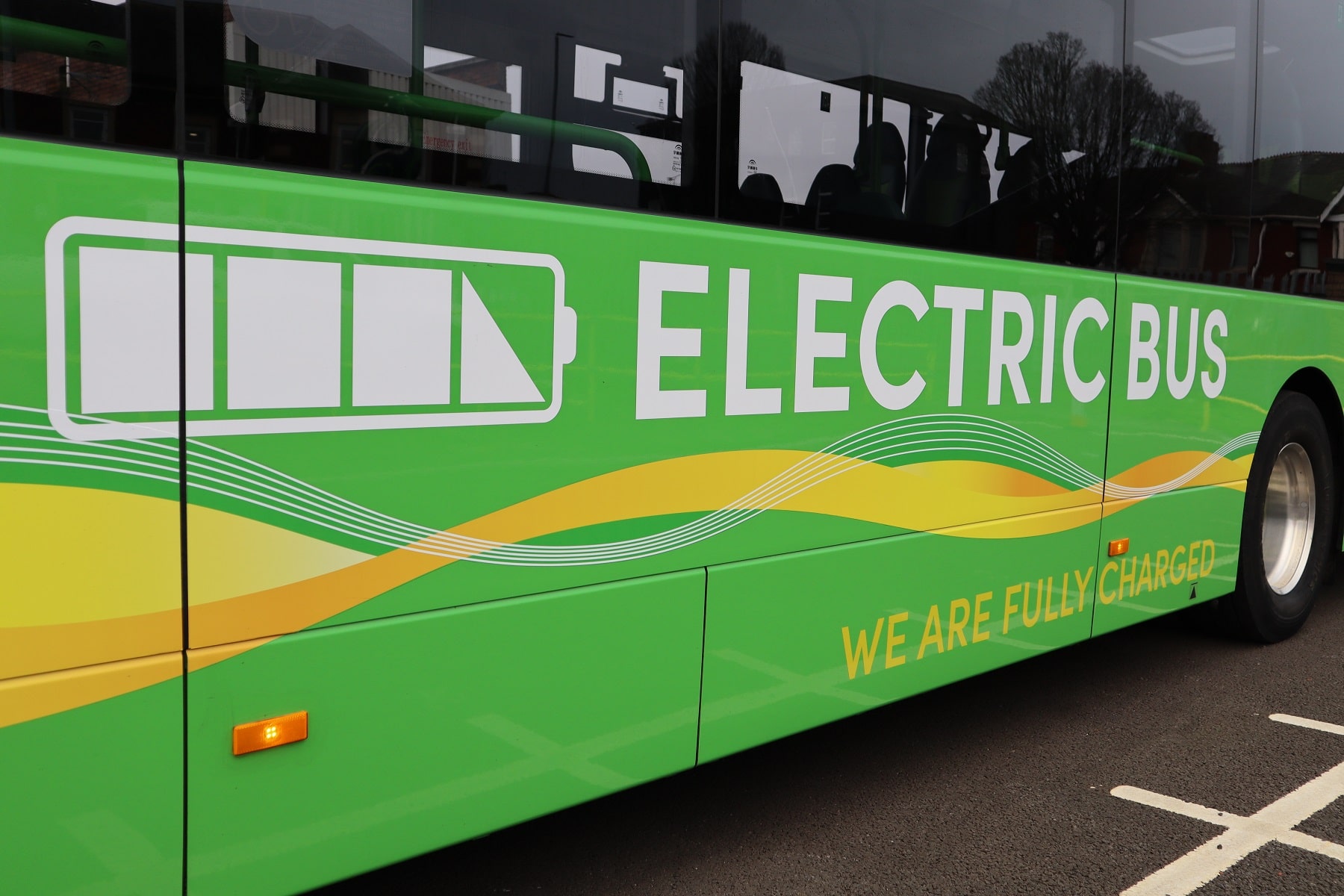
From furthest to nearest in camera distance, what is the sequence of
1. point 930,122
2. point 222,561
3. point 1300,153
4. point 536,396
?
point 1300,153 → point 930,122 → point 536,396 → point 222,561

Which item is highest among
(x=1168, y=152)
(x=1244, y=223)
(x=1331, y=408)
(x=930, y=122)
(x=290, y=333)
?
(x=1168, y=152)

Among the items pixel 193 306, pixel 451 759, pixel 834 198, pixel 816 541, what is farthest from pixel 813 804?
pixel 193 306

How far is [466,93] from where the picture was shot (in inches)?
101

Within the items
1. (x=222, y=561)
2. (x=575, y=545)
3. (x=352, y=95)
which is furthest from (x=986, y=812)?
(x=352, y=95)

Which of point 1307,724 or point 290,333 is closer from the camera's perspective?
point 290,333

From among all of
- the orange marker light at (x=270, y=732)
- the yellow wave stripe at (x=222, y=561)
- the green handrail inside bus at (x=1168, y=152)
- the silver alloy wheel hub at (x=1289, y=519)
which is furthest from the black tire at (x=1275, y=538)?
the orange marker light at (x=270, y=732)

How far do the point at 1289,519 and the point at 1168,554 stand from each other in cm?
159

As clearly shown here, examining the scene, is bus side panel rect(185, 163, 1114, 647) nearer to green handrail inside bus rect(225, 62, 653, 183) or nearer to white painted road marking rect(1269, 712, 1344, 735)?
green handrail inside bus rect(225, 62, 653, 183)

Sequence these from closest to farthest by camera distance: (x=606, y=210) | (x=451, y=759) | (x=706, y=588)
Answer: (x=451, y=759) < (x=606, y=210) < (x=706, y=588)

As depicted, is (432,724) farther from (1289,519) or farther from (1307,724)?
(1289,519)

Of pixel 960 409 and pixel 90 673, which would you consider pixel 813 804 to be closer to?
pixel 960 409

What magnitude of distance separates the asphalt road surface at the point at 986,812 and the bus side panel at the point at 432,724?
634 millimetres

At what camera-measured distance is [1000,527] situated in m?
3.97

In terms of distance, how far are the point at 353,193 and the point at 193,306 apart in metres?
0.41
